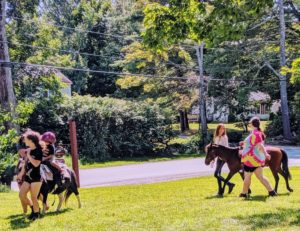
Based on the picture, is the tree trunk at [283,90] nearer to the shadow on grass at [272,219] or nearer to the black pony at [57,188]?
the black pony at [57,188]

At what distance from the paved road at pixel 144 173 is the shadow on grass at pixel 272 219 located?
9.70 m

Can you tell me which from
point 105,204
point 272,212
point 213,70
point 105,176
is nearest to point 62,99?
point 105,176

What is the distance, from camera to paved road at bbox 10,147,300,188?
17.8m

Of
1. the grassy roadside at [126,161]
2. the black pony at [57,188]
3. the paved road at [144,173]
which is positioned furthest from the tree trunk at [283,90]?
the black pony at [57,188]

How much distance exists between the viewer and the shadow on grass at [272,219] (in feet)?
21.7

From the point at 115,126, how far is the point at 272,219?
20.8 meters

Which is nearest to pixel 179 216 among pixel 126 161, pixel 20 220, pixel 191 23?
pixel 20 220

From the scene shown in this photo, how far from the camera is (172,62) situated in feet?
126

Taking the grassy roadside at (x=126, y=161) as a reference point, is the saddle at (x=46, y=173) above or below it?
above

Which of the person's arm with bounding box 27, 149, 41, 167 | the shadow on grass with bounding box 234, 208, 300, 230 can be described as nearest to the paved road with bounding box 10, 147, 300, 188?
the person's arm with bounding box 27, 149, 41, 167

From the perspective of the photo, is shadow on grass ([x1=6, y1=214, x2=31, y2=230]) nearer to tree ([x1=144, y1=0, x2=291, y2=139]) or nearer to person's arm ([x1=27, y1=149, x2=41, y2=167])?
person's arm ([x1=27, y1=149, x2=41, y2=167])

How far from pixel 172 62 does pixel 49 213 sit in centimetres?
3061

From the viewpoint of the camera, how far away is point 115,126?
27406 mm

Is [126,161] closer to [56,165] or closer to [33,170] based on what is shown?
[56,165]
